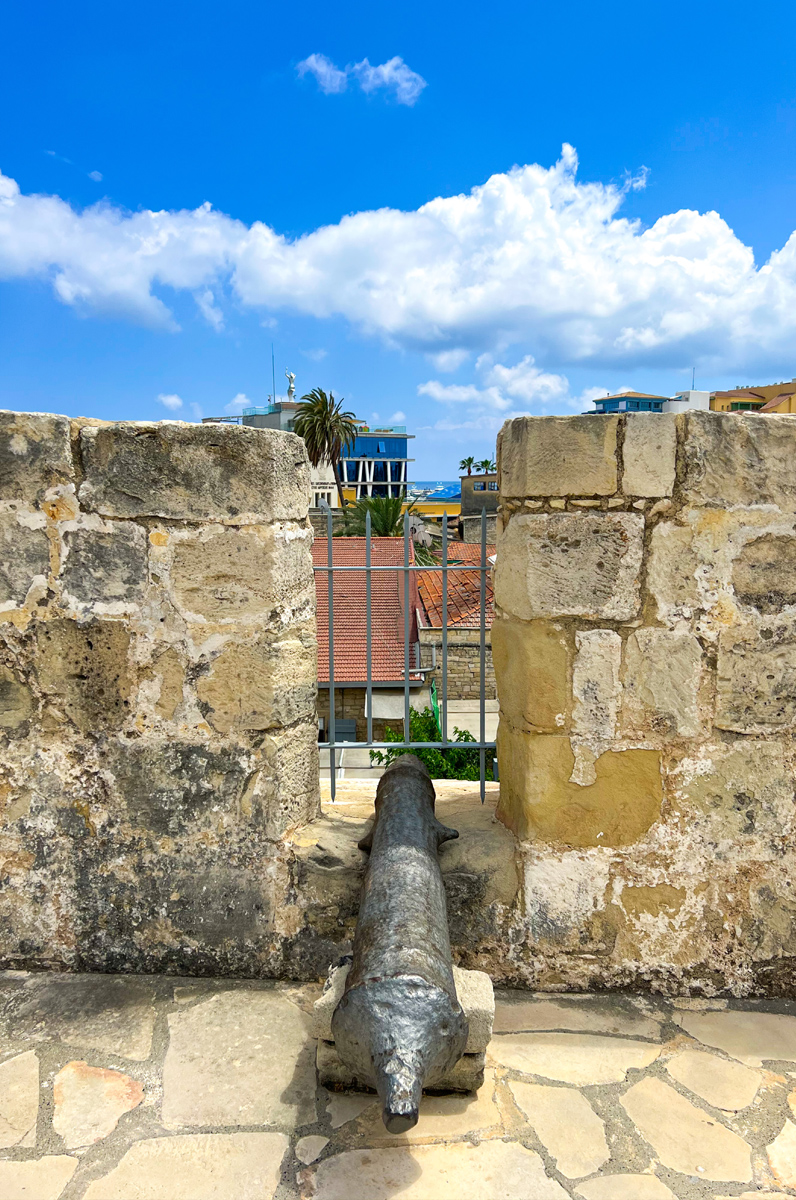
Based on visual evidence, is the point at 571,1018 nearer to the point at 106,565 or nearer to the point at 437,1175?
the point at 437,1175

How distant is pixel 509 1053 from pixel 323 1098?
1.89 feet

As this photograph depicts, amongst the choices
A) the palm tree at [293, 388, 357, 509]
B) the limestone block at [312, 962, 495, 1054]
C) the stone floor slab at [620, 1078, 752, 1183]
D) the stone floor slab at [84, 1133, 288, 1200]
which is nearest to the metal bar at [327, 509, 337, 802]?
the limestone block at [312, 962, 495, 1054]

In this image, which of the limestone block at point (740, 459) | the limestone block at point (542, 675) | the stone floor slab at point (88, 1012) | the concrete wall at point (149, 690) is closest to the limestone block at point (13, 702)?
the concrete wall at point (149, 690)

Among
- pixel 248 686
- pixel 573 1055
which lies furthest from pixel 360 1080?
pixel 248 686

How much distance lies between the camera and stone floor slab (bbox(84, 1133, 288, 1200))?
185 cm

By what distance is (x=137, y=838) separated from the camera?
265 cm

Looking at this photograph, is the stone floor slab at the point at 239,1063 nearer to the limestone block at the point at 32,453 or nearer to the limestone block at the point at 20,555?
the limestone block at the point at 20,555

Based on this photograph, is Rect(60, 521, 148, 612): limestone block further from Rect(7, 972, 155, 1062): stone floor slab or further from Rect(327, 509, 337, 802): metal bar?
Rect(7, 972, 155, 1062): stone floor slab

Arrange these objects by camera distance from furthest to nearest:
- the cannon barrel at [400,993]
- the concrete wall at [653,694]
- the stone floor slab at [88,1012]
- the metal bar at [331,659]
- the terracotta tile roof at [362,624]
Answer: the terracotta tile roof at [362,624] → the metal bar at [331,659] → the concrete wall at [653,694] → the stone floor slab at [88,1012] → the cannon barrel at [400,993]

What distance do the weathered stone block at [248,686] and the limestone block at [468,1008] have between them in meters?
0.87

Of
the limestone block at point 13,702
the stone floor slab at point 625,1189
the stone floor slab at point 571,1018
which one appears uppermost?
the limestone block at point 13,702

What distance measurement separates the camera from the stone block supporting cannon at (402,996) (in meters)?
1.66

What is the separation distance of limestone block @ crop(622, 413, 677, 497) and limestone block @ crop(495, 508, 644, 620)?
0.37ft

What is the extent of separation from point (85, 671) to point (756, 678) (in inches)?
88.0
